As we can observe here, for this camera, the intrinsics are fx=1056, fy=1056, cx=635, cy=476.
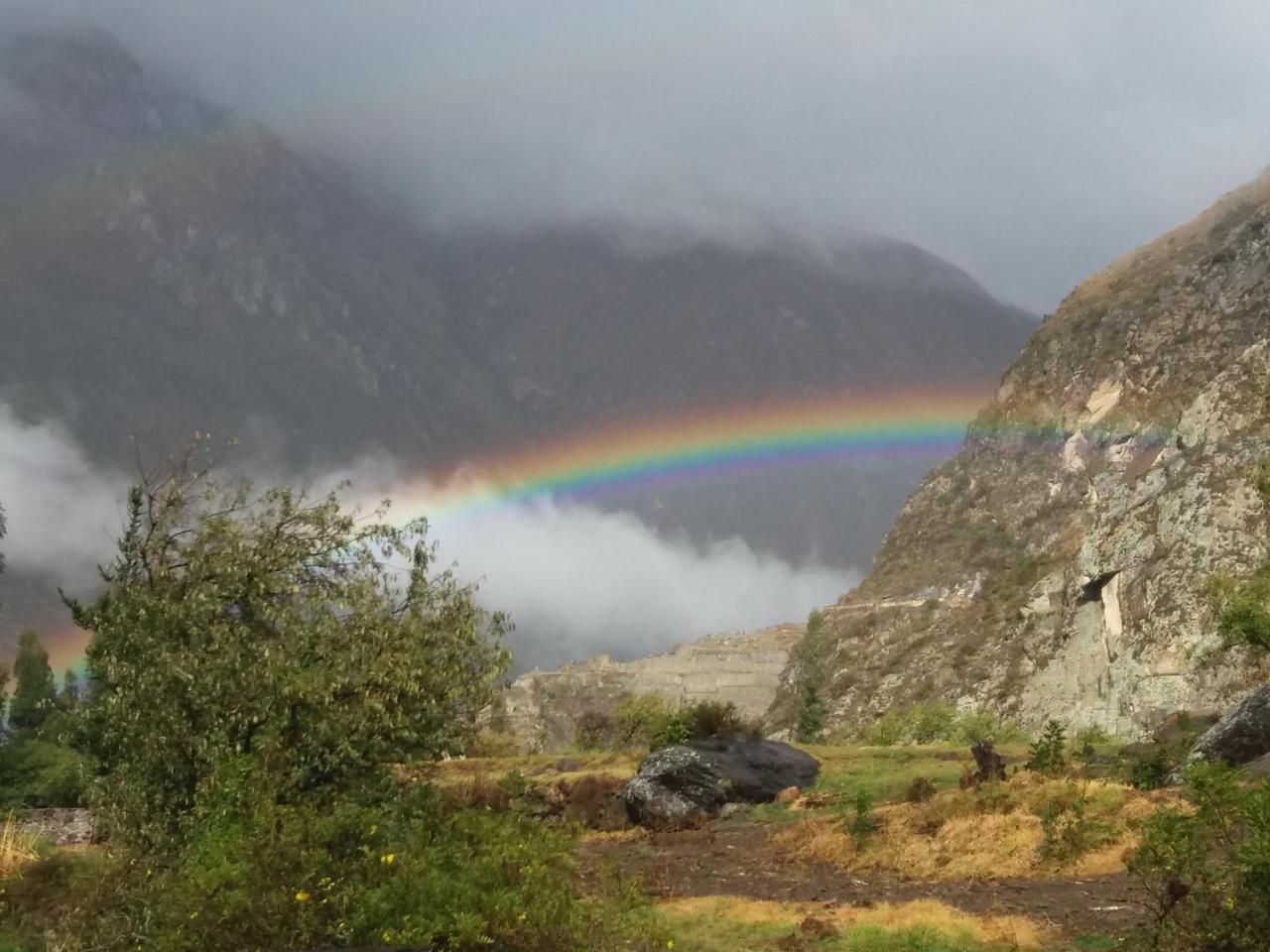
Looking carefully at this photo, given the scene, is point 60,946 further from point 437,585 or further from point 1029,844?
point 1029,844

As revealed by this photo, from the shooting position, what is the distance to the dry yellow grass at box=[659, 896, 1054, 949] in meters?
16.7

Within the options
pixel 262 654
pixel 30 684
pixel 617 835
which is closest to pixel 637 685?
pixel 30 684

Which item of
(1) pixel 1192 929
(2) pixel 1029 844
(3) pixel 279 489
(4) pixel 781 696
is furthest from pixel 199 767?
(4) pixel 781 696

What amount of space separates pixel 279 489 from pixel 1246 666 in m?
64.6

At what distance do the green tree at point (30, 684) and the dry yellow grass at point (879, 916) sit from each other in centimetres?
5711

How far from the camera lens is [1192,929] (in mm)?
11406

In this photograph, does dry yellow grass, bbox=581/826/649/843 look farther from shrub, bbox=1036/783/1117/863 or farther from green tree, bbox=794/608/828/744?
green tree, bbox=794/608/828/744

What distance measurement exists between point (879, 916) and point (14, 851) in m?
17.4

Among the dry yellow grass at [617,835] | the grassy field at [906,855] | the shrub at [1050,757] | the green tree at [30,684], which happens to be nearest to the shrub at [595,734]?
the green tree at [30,684]

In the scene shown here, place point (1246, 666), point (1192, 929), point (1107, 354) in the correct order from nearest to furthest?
point (1192, 929), point (1246, 666), point (1107, 354)

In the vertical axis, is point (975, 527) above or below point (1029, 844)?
above

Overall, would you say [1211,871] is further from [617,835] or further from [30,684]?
[30,684]

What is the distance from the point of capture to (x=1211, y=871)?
12.0 meters

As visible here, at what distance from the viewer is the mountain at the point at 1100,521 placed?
7644 centimetres
